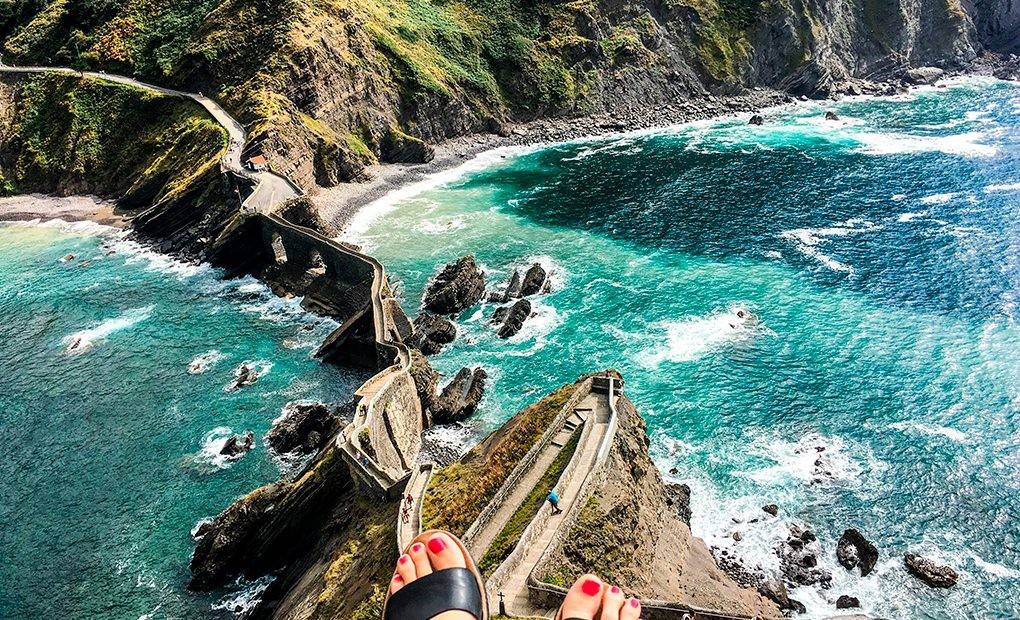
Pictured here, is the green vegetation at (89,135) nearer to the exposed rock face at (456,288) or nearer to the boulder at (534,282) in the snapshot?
the exposed rock face at (456,288)

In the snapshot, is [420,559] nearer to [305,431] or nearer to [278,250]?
[305,431]

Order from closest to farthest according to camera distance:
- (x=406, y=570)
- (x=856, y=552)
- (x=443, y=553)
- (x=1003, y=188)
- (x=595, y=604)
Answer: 1. (x=595, y=604)
2. (x=406, y=570)
3. (x=443, y=553)
4. (x=856, y=552)
5. (x=1003, y=188)

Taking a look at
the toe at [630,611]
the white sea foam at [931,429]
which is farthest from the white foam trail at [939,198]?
the toe at [630,611]

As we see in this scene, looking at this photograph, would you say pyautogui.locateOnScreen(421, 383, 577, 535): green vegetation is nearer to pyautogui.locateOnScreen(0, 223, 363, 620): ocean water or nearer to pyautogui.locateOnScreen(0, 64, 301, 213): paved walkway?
pyautogui.locateOnScreen(0, 223, 363, 620): ocean water

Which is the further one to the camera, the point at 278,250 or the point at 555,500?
the point at 278,250

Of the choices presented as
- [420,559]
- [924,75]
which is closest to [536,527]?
[420,559]

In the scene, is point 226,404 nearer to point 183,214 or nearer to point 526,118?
point 183,214
